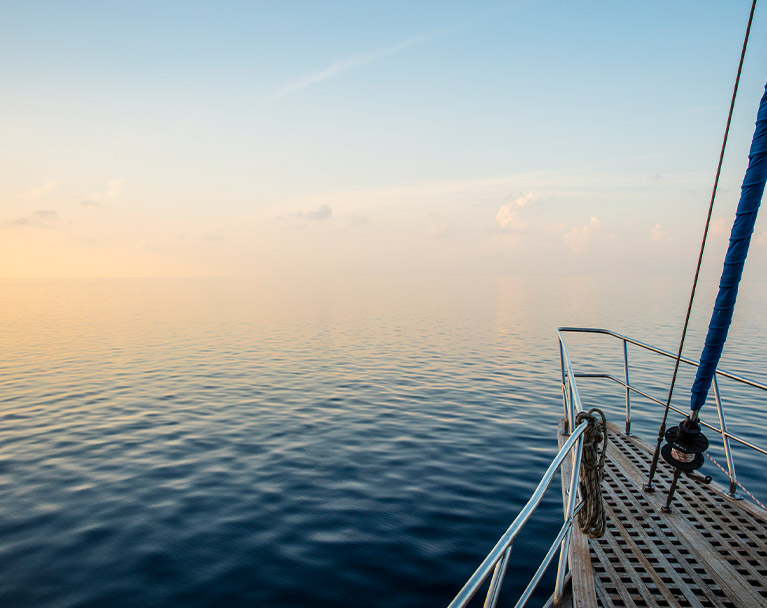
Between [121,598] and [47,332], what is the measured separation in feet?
107

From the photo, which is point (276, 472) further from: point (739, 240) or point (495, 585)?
point (739, 240)

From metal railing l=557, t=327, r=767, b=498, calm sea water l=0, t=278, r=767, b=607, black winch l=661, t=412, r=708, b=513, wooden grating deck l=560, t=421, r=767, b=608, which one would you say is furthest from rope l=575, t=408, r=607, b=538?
calm sea water l=0, t=278, r=767, b=607

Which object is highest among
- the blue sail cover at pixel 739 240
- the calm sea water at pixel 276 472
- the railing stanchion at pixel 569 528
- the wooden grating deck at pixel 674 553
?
the blue sail cover at pixel 739 240

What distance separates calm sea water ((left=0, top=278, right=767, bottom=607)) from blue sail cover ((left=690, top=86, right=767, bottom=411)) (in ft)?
11.6

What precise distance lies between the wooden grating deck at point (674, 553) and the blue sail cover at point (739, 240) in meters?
1.64

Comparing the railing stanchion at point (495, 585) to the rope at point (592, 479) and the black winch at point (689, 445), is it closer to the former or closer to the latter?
the rope at point (592, 479)

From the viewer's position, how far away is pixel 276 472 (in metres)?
8.69

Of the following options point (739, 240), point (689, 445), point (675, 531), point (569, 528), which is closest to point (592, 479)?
point (569, 528)

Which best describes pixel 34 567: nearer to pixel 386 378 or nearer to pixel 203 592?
pixel 203 592

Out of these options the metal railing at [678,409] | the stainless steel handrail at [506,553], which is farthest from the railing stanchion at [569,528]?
the metal railing at [678,409]

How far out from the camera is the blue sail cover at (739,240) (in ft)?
12.0

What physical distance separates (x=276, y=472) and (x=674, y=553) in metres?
Result: 6.31

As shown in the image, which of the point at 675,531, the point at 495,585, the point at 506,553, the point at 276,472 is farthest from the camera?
the point at 276,472

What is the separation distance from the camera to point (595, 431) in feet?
13.3
